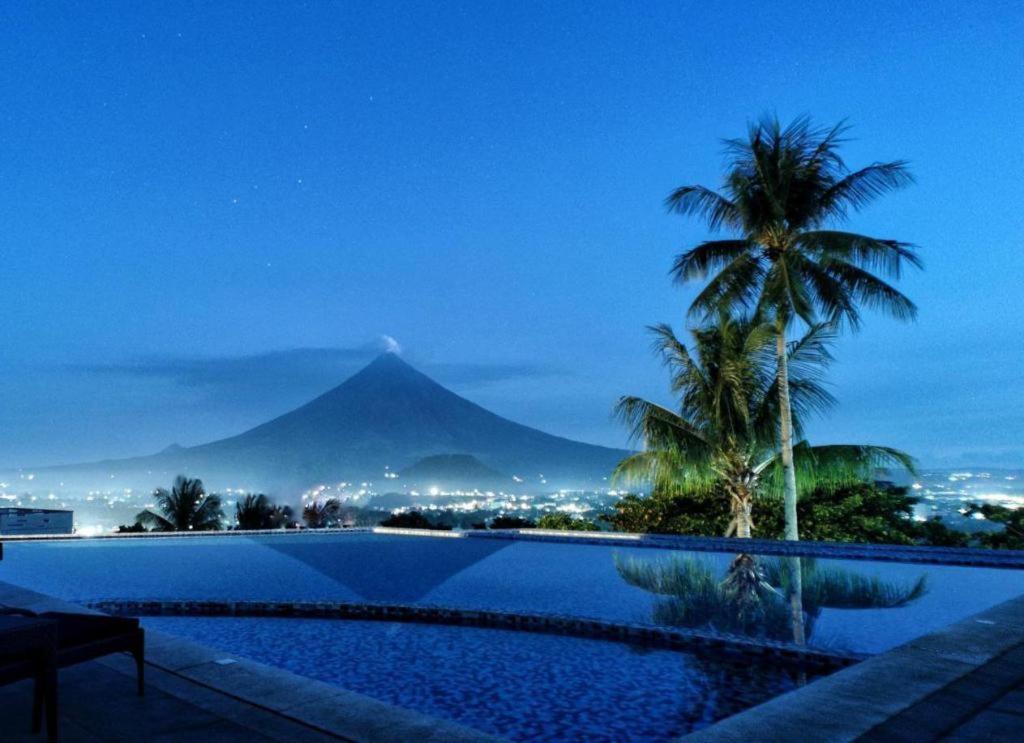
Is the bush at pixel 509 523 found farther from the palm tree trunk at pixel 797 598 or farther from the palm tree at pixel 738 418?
the palm tree trunk at pixel 797 598

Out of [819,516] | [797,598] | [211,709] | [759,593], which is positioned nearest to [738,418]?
[819,516]

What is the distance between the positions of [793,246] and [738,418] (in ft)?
13.2

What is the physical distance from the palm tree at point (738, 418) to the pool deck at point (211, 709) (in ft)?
42.2

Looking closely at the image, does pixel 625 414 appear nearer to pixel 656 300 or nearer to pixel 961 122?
pixel 961 122

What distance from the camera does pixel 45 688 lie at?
296cm

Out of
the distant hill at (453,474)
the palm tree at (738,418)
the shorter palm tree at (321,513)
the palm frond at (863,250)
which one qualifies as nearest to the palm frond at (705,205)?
the palm frond at (863,250)

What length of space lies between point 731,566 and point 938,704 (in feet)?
27.5

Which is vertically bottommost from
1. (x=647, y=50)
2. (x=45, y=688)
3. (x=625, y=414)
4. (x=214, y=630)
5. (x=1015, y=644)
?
(x=214, y=630)

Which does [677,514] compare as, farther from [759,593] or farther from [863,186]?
[863,186]

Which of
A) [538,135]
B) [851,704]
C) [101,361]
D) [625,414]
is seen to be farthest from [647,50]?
[101,361]

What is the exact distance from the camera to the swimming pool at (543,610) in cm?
553

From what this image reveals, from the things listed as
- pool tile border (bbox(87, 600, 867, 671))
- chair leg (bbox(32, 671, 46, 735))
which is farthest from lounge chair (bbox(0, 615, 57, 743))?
pool tile border (bbox(87, 600, 867, 671))

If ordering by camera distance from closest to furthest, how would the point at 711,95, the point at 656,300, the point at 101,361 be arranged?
1. the point at 711,95
2. the point at 656,300
3. the point at 101,361

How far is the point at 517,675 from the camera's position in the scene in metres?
6.21
